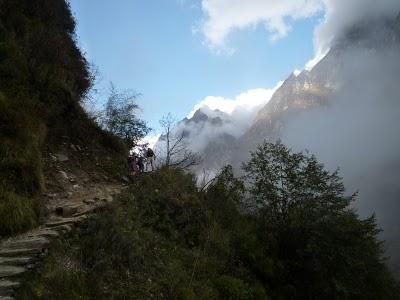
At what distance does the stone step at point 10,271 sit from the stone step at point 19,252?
0.42 meters

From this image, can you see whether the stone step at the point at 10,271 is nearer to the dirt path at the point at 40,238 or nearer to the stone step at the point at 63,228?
the dirt path at the point at 40,238

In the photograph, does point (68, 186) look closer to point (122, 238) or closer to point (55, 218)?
point (55, 218)

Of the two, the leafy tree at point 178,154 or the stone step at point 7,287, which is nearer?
the stone step at point 7,287

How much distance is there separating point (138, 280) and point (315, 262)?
334 inches

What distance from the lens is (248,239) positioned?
1516 centimetres

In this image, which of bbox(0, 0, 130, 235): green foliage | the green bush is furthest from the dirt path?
bbox(0, 0, 130, 235): green foliage

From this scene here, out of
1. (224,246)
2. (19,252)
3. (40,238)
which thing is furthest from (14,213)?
(224,246)

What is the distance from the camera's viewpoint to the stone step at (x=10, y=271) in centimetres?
666

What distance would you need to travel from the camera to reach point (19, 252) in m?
7.32

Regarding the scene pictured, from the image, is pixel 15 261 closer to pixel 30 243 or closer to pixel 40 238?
pixel 30 243

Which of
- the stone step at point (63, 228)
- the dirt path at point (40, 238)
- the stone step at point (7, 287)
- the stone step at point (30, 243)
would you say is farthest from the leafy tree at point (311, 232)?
the stone step at point (7, 287)

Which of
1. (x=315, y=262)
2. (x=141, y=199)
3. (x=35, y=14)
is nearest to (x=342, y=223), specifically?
(x=315, y=262)

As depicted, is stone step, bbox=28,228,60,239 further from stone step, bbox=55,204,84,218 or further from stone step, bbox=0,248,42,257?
stone step, bbox=55,204,84,218

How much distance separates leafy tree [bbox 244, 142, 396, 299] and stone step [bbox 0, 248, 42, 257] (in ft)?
32.4
